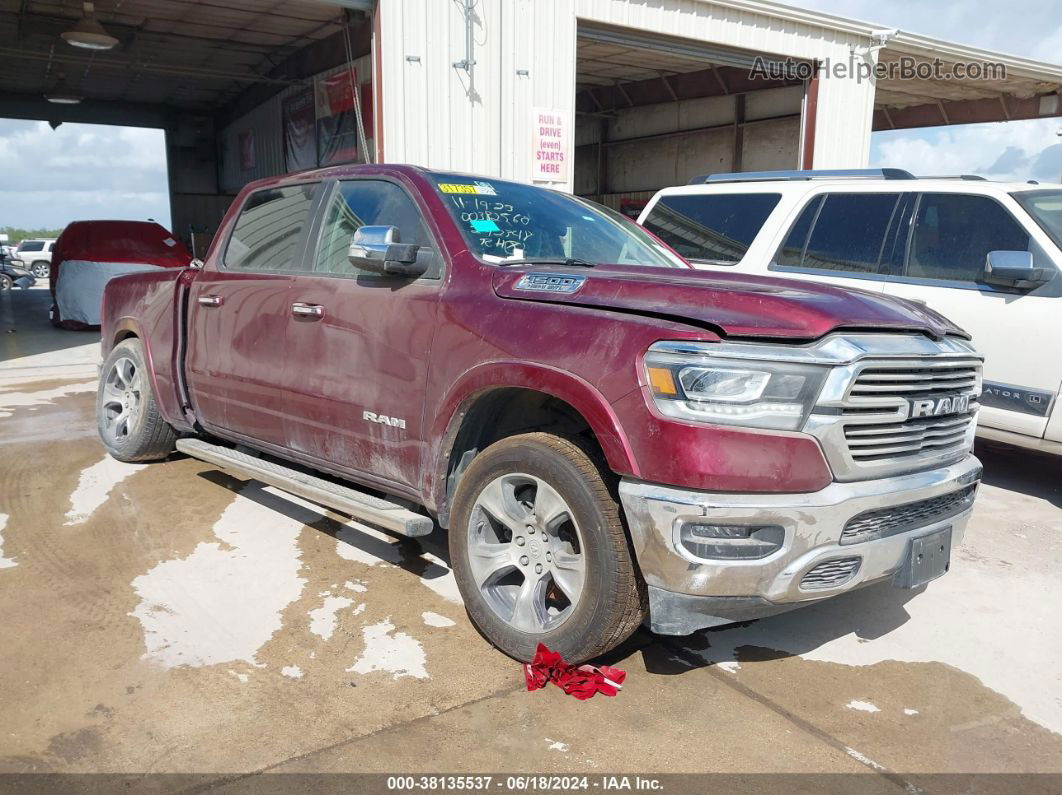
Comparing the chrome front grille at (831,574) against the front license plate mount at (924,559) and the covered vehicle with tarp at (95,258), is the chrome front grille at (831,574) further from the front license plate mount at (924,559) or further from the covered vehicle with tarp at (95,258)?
the covered vehicle with tarp at (95,258)

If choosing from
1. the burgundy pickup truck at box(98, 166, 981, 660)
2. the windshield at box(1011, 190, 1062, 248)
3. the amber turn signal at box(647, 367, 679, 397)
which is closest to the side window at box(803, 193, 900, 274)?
the windshield at box(1011, 190, 1062, 248)

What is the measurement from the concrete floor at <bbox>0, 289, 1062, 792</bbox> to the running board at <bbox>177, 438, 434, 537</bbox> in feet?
1.25

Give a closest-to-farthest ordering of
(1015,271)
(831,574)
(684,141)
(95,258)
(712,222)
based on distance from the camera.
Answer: (831,574) → (1015,271) → (712,222) → (95,258) → (684,141)

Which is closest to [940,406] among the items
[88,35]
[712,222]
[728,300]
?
[728,300]

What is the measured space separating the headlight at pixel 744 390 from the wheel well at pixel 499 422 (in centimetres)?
64

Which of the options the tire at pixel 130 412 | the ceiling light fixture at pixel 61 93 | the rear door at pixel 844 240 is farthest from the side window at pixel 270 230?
the ceiling light fixture at pixel 61 93

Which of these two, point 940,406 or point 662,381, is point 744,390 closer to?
point 662,381

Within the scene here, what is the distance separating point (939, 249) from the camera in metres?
5.97

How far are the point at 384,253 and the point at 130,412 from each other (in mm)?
3232

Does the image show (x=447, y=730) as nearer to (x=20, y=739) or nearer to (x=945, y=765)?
(x=20, y=739)

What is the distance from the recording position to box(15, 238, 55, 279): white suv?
35.2m

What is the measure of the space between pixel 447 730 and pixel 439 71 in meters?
9.21

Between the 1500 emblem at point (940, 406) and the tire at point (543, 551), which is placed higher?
the 1500 emblem at point (940, 406)

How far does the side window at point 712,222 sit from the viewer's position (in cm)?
696
